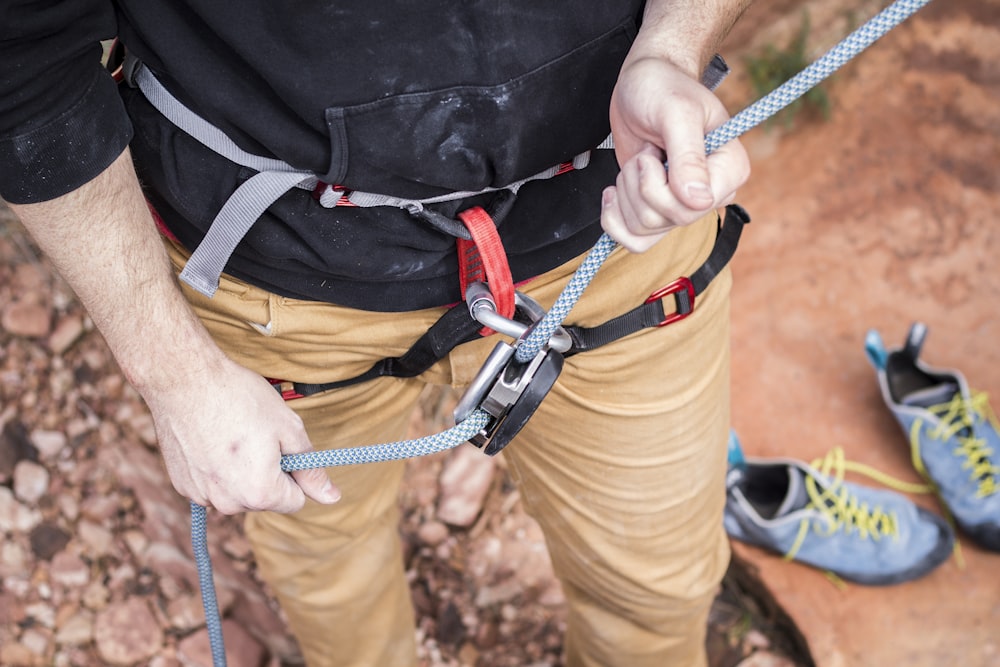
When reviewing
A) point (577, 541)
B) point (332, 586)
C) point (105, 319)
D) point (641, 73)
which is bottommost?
point (332, 586)

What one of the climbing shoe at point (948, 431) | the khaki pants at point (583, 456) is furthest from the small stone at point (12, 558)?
the climbing shoe at point (948, 431)

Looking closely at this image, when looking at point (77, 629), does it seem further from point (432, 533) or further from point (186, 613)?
point (432, 533)

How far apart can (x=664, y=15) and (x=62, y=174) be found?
2.28 ft

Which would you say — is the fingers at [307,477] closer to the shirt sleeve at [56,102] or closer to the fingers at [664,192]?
the shirt sleeve at [56,102]

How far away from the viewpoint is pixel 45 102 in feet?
3.23

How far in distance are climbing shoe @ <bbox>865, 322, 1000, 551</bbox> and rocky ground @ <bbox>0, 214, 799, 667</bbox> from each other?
538mm

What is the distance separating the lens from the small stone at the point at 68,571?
2.12 metres

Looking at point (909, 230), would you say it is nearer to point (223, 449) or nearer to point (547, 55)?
point (547, 55)

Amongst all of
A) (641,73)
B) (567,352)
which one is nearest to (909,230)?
(567,352)

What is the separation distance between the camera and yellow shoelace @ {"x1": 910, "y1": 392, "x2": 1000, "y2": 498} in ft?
7.47

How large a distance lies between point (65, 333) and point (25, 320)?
101 mm

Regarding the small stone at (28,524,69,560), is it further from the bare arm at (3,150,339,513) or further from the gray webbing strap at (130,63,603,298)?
the gray webbing strap at (130,63,603,298)

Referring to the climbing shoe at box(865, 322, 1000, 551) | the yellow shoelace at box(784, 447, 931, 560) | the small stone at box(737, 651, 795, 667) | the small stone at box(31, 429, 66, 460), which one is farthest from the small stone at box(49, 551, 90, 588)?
the climbing shoe at box(865, 322, 1000, 551)

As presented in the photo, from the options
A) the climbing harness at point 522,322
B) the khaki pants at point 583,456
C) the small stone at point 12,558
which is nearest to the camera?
the climbing harness at point 522,322
